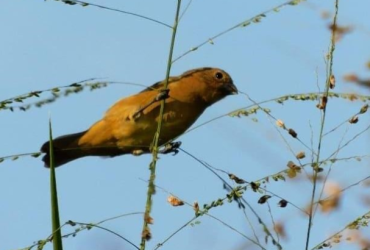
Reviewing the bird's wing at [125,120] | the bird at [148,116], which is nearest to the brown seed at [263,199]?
the bird at [148,116]

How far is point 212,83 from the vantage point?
18.1 ft

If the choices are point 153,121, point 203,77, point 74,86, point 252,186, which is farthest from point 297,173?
point 203,77

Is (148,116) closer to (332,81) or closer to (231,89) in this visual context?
(231,89)

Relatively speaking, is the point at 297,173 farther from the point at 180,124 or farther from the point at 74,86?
the point at 180,124

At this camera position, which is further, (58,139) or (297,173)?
(58,139)

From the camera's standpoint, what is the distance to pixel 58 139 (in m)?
5.56

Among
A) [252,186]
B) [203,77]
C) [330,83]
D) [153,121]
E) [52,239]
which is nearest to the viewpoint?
[52,239]

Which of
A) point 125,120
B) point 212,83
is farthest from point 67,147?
point 212,83

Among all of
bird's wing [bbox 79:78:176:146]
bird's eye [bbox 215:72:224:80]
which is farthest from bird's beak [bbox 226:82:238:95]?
bird's wing [bbox 79:78:176:146]

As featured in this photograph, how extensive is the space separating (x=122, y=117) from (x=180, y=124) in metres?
0.39

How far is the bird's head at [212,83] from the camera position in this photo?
5.34 meters

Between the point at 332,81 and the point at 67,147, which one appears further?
the point at 67,147

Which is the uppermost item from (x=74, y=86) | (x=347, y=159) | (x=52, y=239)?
(x=74, y=86)

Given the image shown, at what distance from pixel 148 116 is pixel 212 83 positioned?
929mm
